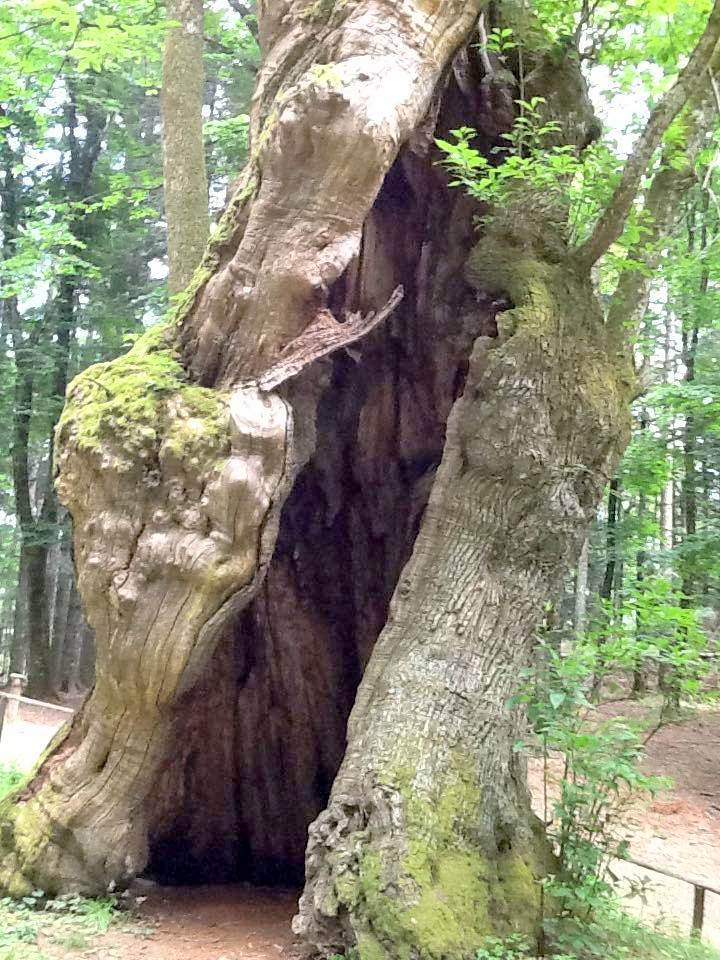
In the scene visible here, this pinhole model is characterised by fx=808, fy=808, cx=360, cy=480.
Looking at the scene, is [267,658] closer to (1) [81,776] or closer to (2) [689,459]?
(1) [81,776]

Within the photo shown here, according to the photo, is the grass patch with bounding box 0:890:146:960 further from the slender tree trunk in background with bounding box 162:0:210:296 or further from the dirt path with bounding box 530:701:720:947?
the slender tree trunk in background with bounding box 162:0:210:296

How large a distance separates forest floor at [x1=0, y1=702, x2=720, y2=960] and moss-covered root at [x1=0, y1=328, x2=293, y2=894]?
1.47ft

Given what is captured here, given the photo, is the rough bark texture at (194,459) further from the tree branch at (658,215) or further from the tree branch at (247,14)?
the tree branch at (247,14)

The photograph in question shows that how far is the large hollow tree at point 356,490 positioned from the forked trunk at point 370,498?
0.02 meters

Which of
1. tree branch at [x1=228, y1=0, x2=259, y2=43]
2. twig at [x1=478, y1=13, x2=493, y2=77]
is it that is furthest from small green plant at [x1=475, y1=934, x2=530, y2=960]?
tree branch at [x1=228, y1=0, x2=259, y2=43]

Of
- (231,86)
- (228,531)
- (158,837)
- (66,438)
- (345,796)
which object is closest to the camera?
(345,796)

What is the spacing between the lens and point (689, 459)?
1363cm

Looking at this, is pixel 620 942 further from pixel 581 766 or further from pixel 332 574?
pixel 332 574

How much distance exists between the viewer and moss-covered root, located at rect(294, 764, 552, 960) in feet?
11.6

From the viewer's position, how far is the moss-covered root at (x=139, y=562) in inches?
170

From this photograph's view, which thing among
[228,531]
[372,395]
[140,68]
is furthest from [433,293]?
[140,68]

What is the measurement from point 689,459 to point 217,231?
35.5ft

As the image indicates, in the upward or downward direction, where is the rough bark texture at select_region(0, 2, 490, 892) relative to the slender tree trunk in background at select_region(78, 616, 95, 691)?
upward

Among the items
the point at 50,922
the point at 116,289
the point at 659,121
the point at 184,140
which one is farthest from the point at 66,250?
the point at 50,922
